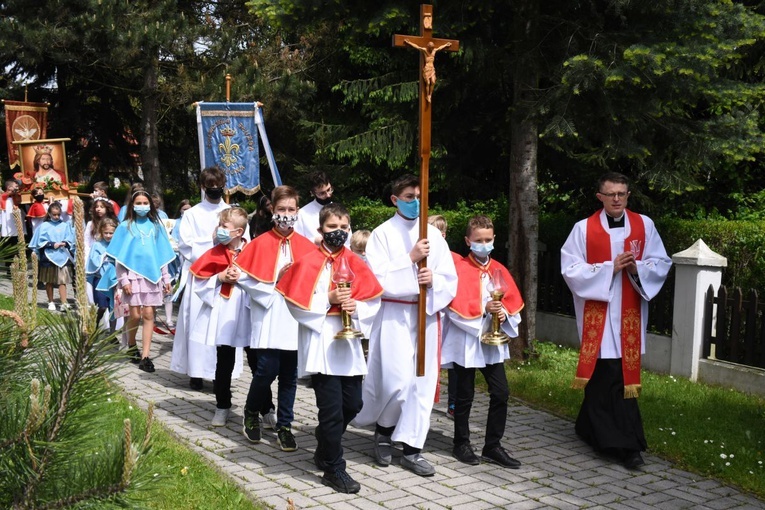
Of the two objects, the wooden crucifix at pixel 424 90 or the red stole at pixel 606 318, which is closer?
the wooden crucifix at pixel 424 90

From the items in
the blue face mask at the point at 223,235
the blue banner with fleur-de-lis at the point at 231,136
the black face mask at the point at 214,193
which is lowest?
the blue face mask at the point at 223,235

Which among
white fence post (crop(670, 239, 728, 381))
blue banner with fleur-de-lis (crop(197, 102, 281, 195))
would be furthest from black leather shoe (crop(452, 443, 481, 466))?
blue banner with fleur-de-lis (crop(197, 102, 281, 195))

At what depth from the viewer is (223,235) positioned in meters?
7.89

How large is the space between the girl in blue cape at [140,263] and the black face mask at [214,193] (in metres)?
0.94

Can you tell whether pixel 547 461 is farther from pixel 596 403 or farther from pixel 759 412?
pixel 759 412

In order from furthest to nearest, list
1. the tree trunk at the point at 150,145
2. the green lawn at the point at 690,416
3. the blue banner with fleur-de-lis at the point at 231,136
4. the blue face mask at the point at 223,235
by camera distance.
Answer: the tree trunk at the point at 150,145
the blue banner with fleur-de-lis at the point at 231,136
the blue face mask at the point at 223,235
the green lawn at the point at 690,416

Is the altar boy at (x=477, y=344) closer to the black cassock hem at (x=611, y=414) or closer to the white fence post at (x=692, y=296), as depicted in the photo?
the black cassock hem at (x=611, y=414)

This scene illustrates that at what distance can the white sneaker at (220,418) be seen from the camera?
7.53 meters

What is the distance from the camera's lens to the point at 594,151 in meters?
10.5

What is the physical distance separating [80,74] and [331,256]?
2048 centimetres

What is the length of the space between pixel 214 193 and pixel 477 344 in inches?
137

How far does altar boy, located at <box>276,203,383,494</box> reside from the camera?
5953 millimetres

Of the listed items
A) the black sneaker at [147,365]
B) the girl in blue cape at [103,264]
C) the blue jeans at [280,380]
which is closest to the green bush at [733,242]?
the blue jeans at [280,380]

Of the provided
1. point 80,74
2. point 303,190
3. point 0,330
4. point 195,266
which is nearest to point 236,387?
point 195,266
